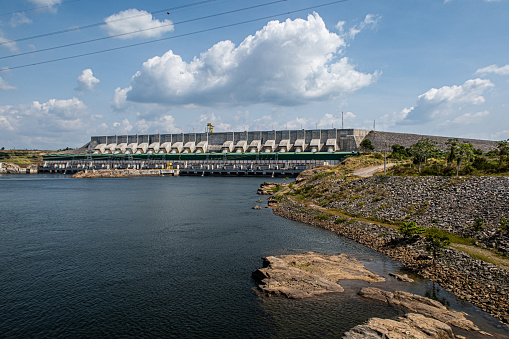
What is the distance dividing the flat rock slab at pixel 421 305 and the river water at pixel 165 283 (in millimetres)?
556

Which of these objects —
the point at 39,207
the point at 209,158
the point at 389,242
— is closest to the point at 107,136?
the point at 209,158

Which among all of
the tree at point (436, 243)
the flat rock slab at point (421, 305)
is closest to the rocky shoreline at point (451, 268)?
the tree at point (436, 243)

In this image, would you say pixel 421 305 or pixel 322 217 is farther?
pixel 322 217

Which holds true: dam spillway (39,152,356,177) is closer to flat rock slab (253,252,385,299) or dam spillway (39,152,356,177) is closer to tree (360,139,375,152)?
tree (360,139,375,152)

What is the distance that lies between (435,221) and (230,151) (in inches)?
4462

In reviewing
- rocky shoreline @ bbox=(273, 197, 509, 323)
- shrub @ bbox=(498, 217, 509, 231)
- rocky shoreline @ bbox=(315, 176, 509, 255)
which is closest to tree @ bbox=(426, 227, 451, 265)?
rocky shoreline @ bbox=(273, 197, 509, 323)

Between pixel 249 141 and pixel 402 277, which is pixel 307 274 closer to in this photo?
pixel 402 277

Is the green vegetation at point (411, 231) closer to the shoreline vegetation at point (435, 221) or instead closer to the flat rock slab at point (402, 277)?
the shoreline vegetation at point (435, 221)

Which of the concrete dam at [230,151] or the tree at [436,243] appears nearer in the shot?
the tree at [436,243]

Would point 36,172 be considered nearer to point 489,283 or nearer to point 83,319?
point 83,319

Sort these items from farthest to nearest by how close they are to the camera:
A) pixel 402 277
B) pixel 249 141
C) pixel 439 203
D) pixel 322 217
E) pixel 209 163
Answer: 1. pixel 249 141
2. pixel 209 163
3. pixel 322 217
4. pixel 439 203
5. pixel 402 277

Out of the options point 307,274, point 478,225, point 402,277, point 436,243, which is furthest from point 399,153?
point 307,274

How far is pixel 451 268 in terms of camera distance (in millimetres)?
17969

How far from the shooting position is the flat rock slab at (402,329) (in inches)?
462
